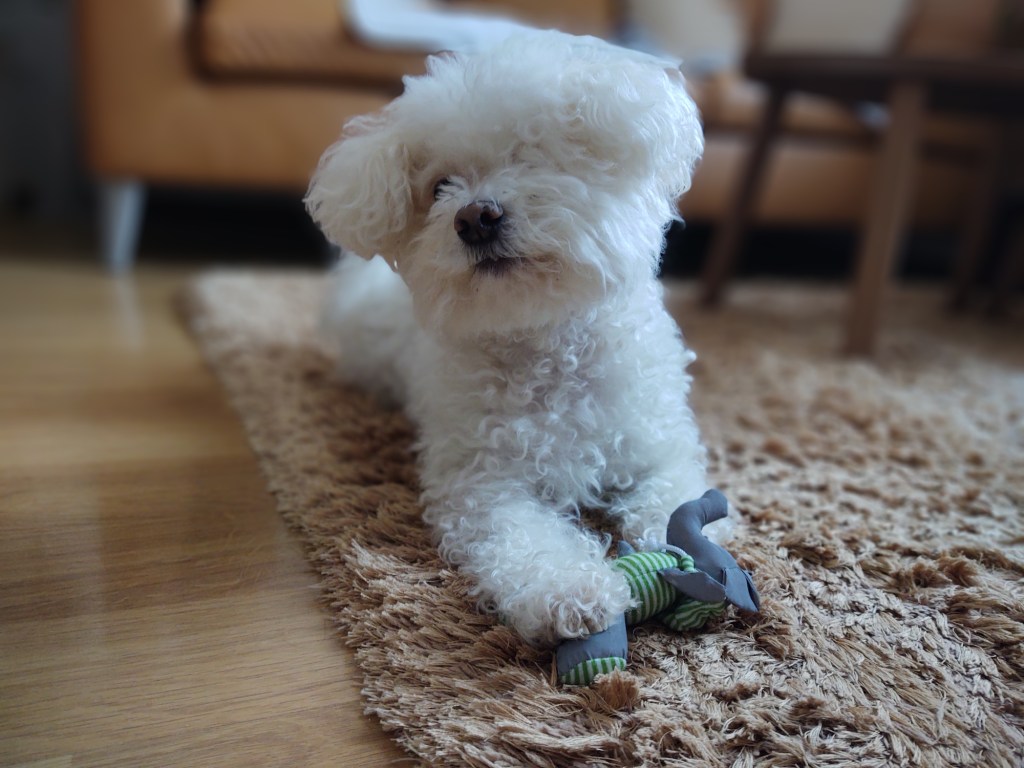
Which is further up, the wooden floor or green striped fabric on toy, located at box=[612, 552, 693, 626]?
green striped fabric on toy, located at box=[612, 552, 693, 626]

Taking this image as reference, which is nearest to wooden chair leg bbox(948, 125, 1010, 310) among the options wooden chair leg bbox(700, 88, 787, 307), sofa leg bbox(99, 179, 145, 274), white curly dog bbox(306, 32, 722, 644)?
wooden chair leg bbox(700, 88, 787, 307)

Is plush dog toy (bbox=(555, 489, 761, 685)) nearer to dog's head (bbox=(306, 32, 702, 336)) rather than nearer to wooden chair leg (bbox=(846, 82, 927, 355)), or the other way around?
dog's head (bbox=(306, 32, 702, 336))

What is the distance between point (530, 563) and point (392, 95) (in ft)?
5.65

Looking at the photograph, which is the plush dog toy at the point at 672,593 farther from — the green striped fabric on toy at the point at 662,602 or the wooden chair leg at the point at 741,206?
the wooden chair leg at the point at 741,206

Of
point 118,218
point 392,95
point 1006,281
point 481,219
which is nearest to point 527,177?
point 481,219

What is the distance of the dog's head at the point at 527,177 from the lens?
751 millimetres

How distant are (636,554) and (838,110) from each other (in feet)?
6.57

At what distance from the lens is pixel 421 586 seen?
0.73 metres

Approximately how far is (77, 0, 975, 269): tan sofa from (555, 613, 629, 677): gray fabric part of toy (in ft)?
5.77

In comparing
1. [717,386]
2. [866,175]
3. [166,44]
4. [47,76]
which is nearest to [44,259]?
[166,44]

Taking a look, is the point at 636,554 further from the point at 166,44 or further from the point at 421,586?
the point at 166,44

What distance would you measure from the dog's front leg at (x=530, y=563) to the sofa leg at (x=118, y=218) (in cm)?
173

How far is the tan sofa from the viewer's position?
1.99m

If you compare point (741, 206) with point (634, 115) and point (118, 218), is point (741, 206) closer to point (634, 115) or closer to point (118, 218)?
point (634, 115)
